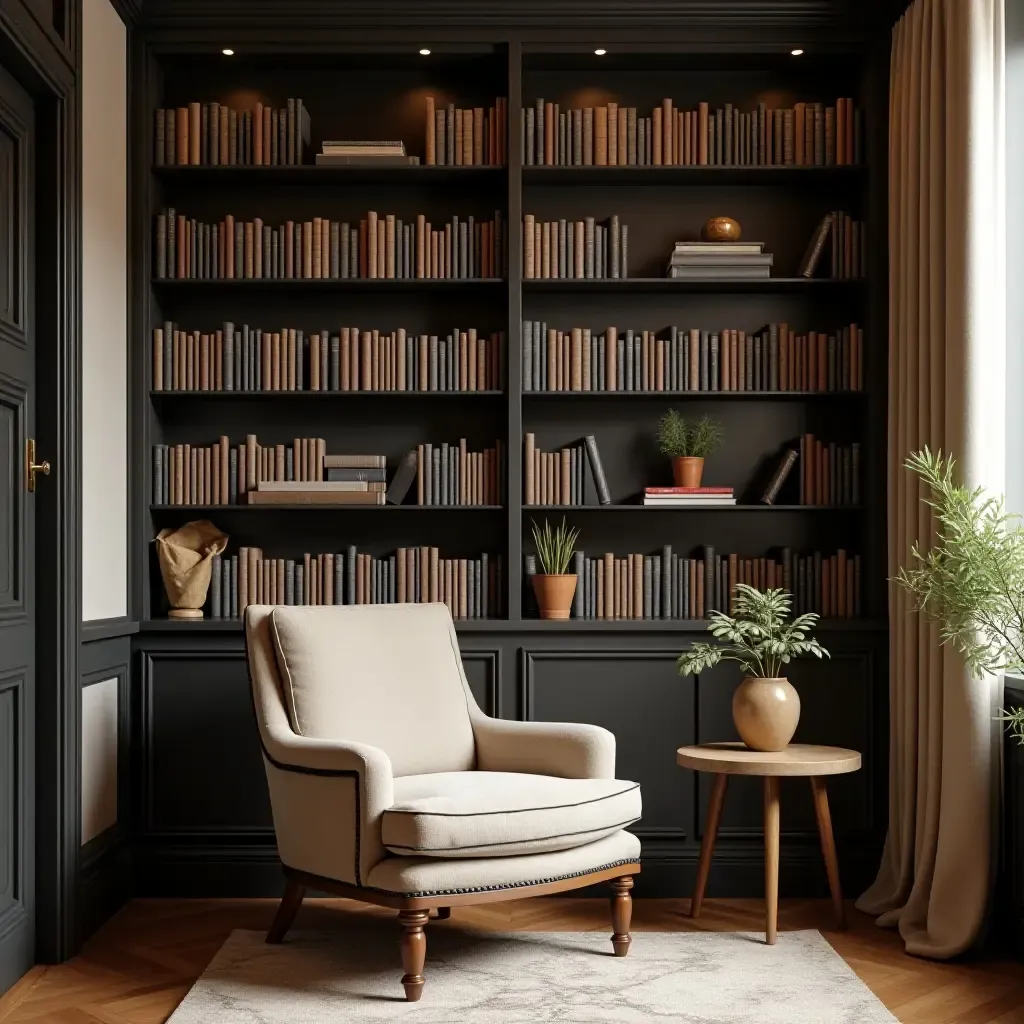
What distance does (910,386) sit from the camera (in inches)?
153

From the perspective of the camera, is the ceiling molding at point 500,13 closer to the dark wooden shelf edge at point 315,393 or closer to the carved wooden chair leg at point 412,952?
the dark wooden shelf edge at point 315,393

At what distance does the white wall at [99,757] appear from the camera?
3.72m

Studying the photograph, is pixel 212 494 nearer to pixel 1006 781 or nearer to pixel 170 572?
pixel 170 572

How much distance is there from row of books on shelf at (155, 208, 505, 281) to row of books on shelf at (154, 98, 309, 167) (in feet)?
0.64

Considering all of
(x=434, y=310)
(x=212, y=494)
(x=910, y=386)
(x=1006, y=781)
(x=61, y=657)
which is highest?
(x=434, y=310)

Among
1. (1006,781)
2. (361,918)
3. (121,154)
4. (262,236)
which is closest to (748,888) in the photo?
(1006,781)

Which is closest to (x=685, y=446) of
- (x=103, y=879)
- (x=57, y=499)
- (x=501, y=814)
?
(x=501, y=814)

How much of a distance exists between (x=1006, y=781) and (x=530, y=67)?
2819mm

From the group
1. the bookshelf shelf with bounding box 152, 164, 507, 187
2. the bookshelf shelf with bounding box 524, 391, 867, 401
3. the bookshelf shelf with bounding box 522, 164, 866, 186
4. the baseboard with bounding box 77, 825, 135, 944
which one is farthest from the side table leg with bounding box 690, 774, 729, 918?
the bookshelf shelf with bounding box 152, 164, 507, 187

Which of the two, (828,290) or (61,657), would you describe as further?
(828,290)

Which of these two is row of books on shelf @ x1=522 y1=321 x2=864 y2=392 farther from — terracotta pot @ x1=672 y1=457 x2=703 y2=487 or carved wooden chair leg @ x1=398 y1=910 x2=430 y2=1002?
carved wooden chair leg @ x1=398 y1=910 x2=430 y2=1002

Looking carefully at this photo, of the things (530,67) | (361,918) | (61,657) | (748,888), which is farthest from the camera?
(530,67)

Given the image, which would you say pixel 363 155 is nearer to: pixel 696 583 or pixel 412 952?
pixel 696 583

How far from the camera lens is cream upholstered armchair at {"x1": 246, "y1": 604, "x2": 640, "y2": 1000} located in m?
3.09
